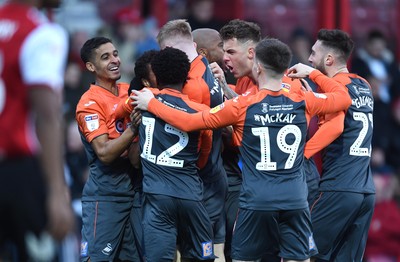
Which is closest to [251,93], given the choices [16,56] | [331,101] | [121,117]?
[331,101]

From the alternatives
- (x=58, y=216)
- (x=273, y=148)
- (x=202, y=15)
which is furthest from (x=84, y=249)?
(x=202, y=15)

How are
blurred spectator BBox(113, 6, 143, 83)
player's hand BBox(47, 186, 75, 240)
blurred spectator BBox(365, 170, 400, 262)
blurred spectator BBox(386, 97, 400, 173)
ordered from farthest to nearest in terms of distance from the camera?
blurred spectator BBox(386, 97, 400, 173)
blurred spectator BBox(113, 6, 143, 83)
blurred spectator BBox(365, 170, 400, 262)
player's hand BBox(47, 186, 75, 240)

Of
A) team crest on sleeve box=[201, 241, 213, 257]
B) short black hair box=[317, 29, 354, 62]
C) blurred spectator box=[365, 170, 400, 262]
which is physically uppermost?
short black hair box=[317, 29, 354, 62]

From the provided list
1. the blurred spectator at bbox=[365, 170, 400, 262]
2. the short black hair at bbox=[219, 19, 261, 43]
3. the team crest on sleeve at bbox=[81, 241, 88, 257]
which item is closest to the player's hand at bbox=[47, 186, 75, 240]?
the team crest on sleeve at bbox=[81, 241, 88, 257]

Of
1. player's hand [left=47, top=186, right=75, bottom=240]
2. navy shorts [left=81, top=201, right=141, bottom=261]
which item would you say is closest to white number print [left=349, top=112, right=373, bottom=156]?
navy shorts [left=81, top=201, right=141, bottom=261]

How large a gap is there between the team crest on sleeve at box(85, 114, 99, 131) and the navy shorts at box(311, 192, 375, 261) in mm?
1907

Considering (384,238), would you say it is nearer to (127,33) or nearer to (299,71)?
(127,33)

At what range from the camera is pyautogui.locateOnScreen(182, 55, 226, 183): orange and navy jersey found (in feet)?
26.6

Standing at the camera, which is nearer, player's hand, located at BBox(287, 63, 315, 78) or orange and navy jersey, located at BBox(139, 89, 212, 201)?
orange and navy jersey, located at BBox(139, 89, 212, 201)

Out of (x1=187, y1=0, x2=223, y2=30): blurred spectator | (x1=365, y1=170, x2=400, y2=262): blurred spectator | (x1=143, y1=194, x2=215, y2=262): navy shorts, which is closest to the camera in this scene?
(x1=143, y1=194, x2=215, y2=262): navy shorts

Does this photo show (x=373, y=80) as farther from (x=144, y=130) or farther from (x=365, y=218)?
(x=144, y=130)

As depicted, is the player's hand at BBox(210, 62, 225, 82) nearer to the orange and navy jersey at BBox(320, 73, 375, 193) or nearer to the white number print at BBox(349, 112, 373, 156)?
the orange and navy jersey at BBox(320, 73, 375, 193)

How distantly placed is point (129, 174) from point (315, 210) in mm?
1550

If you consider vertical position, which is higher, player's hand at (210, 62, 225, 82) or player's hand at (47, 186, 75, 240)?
player's hand at (210, 62, 225, 82)
